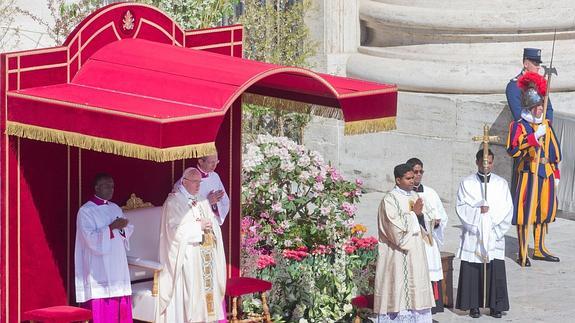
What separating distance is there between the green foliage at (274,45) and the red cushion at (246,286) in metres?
5.00

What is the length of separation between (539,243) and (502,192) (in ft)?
6.95

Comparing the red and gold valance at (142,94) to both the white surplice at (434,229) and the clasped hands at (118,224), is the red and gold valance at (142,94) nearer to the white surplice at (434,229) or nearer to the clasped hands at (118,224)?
the clasped hands at (118,224)

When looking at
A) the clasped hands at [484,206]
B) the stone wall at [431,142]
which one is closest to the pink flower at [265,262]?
the clasped hands at [484,206]

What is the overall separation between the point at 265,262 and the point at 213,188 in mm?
914

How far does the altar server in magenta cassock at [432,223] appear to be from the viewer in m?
13.5

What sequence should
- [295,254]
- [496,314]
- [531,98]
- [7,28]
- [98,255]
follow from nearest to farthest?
[98,255] → [295,254] → [496,314] → [7,28] → [531,98]

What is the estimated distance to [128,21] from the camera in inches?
496

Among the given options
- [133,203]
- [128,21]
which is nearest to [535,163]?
[133,203]

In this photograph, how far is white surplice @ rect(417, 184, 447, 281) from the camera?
13.7m

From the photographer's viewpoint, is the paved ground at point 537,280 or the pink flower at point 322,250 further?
the paved ground at point 537,280

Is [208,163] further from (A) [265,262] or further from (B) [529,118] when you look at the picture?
(B) [529,118]

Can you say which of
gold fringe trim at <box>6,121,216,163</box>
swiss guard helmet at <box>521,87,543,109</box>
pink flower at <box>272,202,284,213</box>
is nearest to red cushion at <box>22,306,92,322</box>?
gold fringe trim at <box>6,121,216,163</box>

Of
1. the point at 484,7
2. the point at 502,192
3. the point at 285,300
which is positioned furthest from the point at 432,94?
the point at 285,300

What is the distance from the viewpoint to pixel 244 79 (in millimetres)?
11828
